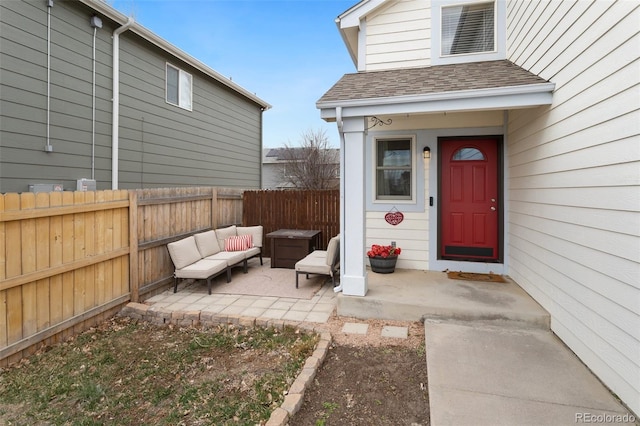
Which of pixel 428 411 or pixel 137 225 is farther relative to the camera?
pixel 137 225

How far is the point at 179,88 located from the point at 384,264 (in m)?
6.85

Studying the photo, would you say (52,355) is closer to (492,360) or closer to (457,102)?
(492,360)

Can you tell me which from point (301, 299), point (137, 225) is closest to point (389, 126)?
point (301, 299)

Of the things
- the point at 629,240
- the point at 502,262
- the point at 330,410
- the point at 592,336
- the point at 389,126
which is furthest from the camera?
the point at 389,126

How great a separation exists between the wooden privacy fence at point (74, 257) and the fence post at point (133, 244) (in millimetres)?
13

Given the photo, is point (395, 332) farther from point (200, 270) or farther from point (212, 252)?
point (212, 252)

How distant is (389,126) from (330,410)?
4473 millimetres

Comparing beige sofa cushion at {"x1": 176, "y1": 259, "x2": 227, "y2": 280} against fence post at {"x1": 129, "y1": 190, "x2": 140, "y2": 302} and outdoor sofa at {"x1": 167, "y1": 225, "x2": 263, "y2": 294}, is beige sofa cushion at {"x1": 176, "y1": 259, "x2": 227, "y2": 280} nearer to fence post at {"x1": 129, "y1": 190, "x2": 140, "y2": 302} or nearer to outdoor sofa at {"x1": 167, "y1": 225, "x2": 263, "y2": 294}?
outdoor sofa at {"x1": 167, "y1": 225, "x2": 263, "y2": 294}

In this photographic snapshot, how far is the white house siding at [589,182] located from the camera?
2242mm

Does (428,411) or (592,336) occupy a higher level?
(592,336)

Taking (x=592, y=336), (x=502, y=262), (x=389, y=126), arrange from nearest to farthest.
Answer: (x=592, y=336), (x=502, y=262), (x=389, y=126)

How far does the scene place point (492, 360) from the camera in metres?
2.89

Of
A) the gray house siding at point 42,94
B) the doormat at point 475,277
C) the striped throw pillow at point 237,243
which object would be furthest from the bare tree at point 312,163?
the doormat at point 475,277

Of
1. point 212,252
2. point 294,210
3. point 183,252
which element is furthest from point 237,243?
point 294,210
